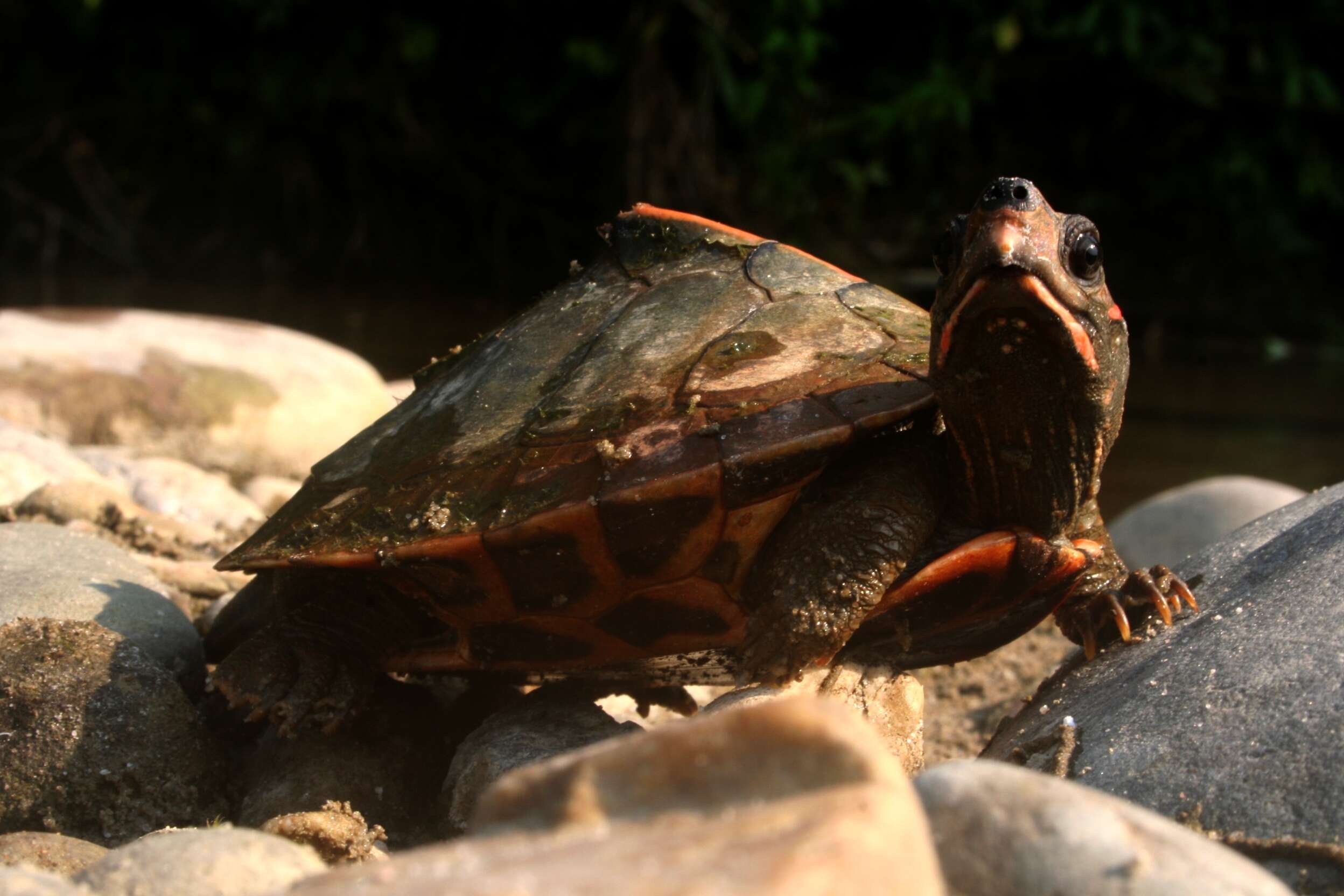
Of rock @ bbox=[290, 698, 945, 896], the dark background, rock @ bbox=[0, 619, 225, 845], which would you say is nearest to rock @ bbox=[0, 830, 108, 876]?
rock @ bbox=[0, 619, 225, 845]

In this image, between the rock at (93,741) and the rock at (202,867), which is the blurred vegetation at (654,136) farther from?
the rock at (202,867)

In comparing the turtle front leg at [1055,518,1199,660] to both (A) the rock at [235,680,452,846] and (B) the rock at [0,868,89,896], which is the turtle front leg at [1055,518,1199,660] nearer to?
(A) the rock at [235,680,452,846]

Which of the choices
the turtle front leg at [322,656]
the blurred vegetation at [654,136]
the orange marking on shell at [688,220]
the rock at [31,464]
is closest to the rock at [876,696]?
the turtle front leg at [322,656]

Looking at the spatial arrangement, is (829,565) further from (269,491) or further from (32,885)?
(269,491)

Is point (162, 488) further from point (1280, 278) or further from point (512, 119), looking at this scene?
point (1280, 278)

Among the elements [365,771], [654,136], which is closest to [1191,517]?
[365,771]
